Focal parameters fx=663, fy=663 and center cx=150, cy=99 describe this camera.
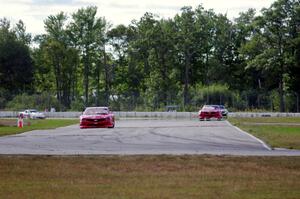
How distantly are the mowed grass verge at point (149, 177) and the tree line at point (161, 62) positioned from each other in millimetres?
63322

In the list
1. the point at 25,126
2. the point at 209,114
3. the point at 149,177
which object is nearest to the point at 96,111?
the point at 25,126

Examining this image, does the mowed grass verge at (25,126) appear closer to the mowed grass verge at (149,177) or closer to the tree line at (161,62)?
the mowed grass verge at (149,177)

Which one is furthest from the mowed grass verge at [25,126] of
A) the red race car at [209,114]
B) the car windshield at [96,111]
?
the red race car at [209,114]

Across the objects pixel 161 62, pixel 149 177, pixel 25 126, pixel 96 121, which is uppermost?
pixel 161 62

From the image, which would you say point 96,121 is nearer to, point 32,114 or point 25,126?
point 25,126

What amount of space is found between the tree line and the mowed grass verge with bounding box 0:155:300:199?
63.3 metres

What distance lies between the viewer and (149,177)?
537 inches

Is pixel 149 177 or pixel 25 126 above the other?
pixel 25 126

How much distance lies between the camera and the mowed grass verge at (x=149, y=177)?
11.3 meters

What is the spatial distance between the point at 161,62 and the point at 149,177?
8560 cm

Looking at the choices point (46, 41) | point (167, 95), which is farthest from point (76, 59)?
point (167, 95)

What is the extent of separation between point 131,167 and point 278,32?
7207cm

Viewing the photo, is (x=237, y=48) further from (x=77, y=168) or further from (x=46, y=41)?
(x=77, y=168)

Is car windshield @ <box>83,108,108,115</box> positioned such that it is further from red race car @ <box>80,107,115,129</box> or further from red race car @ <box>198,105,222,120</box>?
red race car @ <box>198,105,222,120</box>
